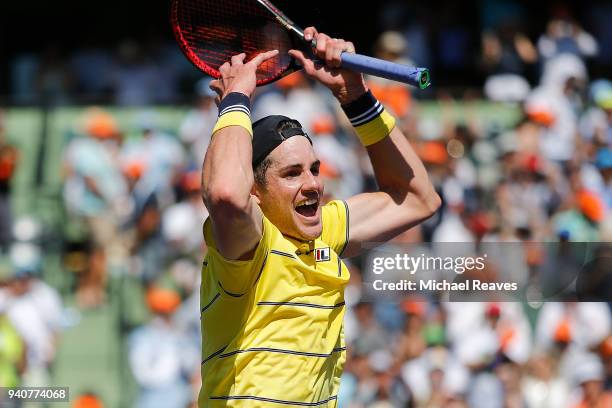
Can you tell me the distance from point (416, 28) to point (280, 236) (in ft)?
30.6

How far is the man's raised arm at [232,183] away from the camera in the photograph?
381cm

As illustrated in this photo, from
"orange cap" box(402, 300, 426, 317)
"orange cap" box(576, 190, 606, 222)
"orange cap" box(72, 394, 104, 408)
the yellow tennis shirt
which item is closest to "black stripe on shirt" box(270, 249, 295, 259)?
the yellow tennis shirt

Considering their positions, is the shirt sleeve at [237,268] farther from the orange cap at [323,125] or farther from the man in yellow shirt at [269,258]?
the orange cap at [323,125]

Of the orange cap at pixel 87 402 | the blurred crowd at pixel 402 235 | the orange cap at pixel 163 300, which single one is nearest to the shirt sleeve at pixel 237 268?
the blurred crowd at pixel 402 235

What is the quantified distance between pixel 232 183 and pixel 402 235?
5.64m

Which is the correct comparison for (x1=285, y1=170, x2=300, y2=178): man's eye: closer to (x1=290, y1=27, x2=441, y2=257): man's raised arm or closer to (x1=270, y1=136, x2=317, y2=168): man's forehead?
(x1=270, y1=136, x2=317, y2=168): man's forehead

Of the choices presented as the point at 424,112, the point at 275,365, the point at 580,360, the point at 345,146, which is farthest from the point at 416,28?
the point at 275,365

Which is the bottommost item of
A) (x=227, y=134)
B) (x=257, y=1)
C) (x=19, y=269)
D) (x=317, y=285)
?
(x=317, y=285)

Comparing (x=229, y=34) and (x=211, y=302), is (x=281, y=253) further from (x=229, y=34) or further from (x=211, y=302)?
(x=229, y=34)

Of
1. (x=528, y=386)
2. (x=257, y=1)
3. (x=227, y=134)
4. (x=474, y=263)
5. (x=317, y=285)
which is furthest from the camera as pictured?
(x=528, y=386)

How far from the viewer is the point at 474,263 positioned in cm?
773

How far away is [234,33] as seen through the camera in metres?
4.61

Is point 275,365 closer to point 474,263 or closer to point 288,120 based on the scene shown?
point 288,120

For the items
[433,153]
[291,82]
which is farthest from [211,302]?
[291,82]
